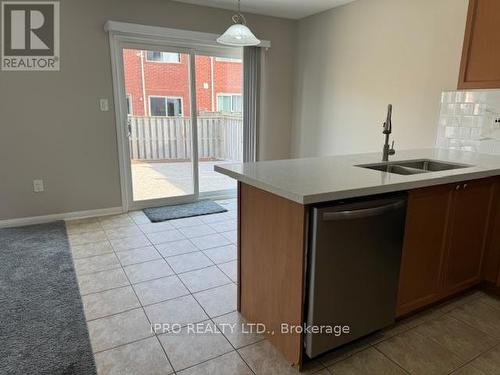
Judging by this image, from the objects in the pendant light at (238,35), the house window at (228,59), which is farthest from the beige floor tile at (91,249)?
the house window at (228,59)

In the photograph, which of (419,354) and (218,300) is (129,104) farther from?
(419,354)

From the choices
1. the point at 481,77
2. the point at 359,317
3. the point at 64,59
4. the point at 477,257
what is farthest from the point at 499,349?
the point at 64,59

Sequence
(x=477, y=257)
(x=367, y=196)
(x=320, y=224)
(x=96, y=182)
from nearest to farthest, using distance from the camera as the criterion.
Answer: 1. (x=320, y=224)
2. (x=367, y=196)
3. (x=477, y=257)
4. (x=96, y=182)

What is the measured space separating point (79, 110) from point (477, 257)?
3925 millimetres

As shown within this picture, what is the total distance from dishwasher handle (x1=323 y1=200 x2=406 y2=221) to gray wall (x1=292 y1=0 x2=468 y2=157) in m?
1.99

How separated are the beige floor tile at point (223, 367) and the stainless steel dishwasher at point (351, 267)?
0.34m

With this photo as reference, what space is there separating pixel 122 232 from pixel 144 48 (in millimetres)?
2154

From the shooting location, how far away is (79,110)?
3.71 metres

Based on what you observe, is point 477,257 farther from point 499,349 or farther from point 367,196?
point 367,196

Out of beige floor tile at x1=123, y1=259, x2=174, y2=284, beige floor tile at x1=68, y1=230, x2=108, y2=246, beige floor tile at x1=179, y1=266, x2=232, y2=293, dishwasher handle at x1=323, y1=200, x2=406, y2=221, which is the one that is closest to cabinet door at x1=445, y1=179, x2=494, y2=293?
dishwasher handle at x1=323, y1=200, x2=406, y2=221

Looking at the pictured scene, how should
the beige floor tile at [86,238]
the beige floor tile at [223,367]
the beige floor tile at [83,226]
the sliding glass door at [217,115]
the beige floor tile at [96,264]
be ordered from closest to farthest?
the beige floor tile at [223,367], the beige floor tile at [96,264], the beige floor tile at [86,238], the beige floor tile at [83,226], the sliding glass door at [217,115]

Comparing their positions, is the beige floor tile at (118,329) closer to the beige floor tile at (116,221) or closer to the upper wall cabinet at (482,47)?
the beige floor tile at (116,221)

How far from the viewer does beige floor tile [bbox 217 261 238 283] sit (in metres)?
2.61

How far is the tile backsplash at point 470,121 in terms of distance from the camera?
2701 mm
